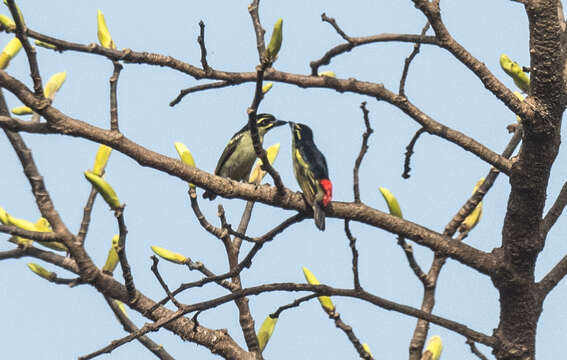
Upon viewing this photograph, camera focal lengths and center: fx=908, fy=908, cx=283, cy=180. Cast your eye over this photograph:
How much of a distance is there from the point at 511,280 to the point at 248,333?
5.56 feet

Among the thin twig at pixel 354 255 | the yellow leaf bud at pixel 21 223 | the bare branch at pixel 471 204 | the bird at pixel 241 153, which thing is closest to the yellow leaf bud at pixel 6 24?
the yellow leaf bud at pixel 21 223

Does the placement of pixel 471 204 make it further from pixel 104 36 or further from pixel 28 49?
pixel 28 49

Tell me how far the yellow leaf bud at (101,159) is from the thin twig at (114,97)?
0.58m

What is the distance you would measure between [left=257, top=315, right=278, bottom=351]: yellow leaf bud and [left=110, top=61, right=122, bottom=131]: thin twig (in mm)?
1808

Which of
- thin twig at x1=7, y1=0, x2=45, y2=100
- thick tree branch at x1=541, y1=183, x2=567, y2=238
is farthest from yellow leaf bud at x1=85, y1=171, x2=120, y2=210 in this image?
thick tree branch at x1=541, y1=183, x2=567, y2=238

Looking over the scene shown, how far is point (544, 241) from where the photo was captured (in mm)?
5500

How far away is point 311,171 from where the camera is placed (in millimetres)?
6129

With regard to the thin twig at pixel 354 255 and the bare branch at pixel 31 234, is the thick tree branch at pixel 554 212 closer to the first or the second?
the thin twig at pixel 354 255

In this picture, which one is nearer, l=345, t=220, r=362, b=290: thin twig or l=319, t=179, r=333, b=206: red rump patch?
l=345, t=220, r=362, b=290: thin twig

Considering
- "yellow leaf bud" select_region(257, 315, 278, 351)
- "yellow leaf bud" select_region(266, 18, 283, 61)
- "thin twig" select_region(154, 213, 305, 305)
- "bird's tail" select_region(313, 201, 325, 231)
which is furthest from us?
"yellow leaf bud" select_region(257, 315, 278, 351)

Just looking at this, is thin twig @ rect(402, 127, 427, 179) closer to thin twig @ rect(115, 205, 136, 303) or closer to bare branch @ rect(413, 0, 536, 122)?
bare branch @ rect(413, 0, 536, 122)

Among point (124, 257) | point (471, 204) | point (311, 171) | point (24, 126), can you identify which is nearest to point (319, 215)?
point (311, 171)

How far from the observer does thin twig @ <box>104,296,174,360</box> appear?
5.85 m

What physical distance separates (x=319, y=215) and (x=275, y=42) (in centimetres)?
134
